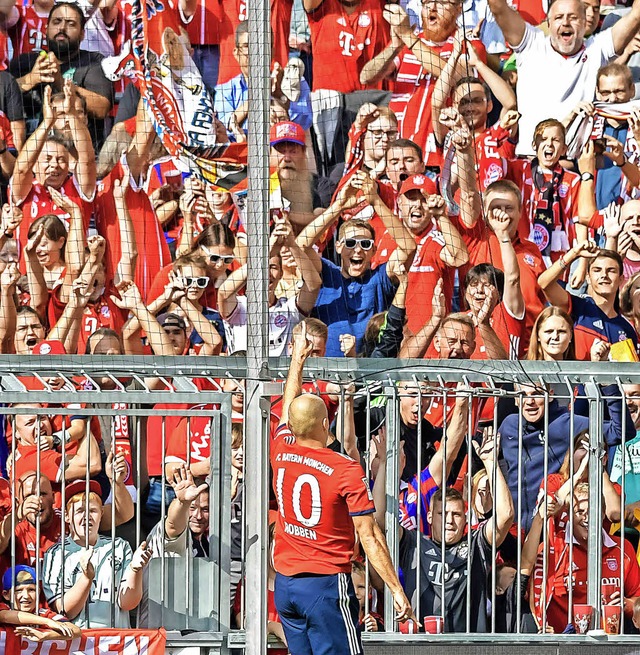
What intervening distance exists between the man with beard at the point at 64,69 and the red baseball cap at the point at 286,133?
106 centimetres

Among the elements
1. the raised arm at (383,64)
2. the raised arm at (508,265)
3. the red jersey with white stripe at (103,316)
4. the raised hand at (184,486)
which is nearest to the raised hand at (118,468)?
the raised hand at (184,486)

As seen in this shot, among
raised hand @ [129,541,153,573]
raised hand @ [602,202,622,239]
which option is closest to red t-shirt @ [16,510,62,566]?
raised hand @ [129,541,153,573]

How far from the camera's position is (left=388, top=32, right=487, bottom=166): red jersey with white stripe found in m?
6.52

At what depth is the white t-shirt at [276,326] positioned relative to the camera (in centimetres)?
610

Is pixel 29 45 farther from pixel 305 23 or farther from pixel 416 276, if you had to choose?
pixel 416 276

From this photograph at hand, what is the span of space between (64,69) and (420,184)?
7.63 ft

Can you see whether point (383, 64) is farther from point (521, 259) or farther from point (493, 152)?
Answer: point (521, 259)

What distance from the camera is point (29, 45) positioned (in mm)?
A: 6492

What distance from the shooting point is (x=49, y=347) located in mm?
6043

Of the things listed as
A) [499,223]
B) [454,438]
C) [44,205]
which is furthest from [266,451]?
[499,223]

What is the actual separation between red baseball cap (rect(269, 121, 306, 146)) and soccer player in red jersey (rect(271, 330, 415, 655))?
2.71 metres

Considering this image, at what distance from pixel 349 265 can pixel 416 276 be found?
41 cm

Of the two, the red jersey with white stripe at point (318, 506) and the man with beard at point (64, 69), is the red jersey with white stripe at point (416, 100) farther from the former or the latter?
the red jersey with white stripe at point (318, 506)

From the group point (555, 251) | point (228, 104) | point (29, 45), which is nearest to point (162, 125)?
point (228, 104)
